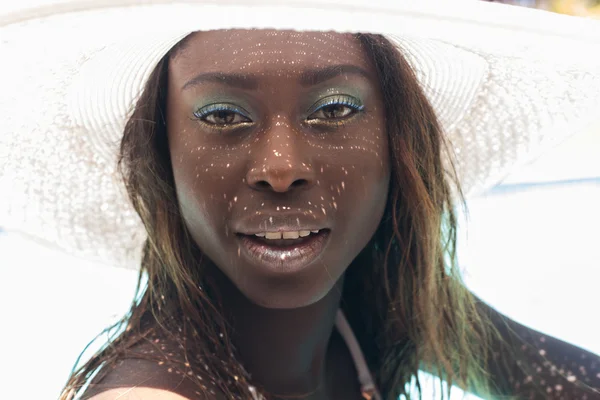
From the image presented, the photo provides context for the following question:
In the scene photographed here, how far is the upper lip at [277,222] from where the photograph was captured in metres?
0.91

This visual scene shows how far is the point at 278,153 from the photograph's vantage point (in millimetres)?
887

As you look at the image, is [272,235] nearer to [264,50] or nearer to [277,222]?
[277,222]

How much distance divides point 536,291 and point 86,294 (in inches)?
89.2

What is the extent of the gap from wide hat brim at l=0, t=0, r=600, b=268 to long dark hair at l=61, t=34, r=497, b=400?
0.05 m

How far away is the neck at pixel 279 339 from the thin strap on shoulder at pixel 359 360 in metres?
0.13

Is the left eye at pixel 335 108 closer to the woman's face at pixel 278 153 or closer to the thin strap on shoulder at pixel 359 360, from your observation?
the woman's face at pixel 278 153

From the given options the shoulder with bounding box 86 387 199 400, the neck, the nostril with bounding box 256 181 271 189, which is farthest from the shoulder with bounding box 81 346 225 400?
the nostril with bounding box 256 181 271 189

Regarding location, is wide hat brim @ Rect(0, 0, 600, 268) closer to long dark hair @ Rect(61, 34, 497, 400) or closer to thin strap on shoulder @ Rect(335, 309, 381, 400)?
long dark hair @ Rect(61, 34, 497, 400)

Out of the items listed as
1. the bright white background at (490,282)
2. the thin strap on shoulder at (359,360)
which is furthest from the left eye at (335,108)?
the bright white background at (490,282)

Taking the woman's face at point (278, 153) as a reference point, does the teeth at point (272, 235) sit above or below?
below

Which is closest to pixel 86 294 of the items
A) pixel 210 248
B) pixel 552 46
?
pixel 210 248

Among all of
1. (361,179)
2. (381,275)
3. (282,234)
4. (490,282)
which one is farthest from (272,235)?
(490,282)

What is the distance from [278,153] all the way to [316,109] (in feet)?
0.28

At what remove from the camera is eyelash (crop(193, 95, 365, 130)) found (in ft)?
3.04
